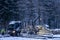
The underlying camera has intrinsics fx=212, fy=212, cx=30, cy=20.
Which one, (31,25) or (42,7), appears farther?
(42,7)

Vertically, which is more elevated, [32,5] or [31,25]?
[32,5]

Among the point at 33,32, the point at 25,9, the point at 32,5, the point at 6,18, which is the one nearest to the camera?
the point at 33,32

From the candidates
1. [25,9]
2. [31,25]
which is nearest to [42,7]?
[25,9]

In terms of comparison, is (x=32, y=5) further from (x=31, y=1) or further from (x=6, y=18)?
(x=6, y=18)

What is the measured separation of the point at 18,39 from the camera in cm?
412

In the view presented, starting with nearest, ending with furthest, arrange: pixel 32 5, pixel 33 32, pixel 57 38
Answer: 1. pixel 57 38
2. pixel 33 32
3. pixel 32 5

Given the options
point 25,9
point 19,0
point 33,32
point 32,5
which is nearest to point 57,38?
point 33,32

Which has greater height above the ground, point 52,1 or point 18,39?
point 52,1

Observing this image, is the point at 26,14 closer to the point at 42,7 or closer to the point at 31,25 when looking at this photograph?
the point at 42,7

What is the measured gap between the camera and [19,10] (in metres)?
7.18

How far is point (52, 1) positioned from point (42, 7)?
0.33 metres

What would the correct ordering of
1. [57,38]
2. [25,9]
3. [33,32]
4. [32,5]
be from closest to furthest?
[57,38] → [33,32] → [32,5] → [25,9]

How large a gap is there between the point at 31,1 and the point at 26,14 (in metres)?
0.47

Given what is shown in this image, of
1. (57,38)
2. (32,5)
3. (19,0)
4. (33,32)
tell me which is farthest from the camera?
(19,0)
